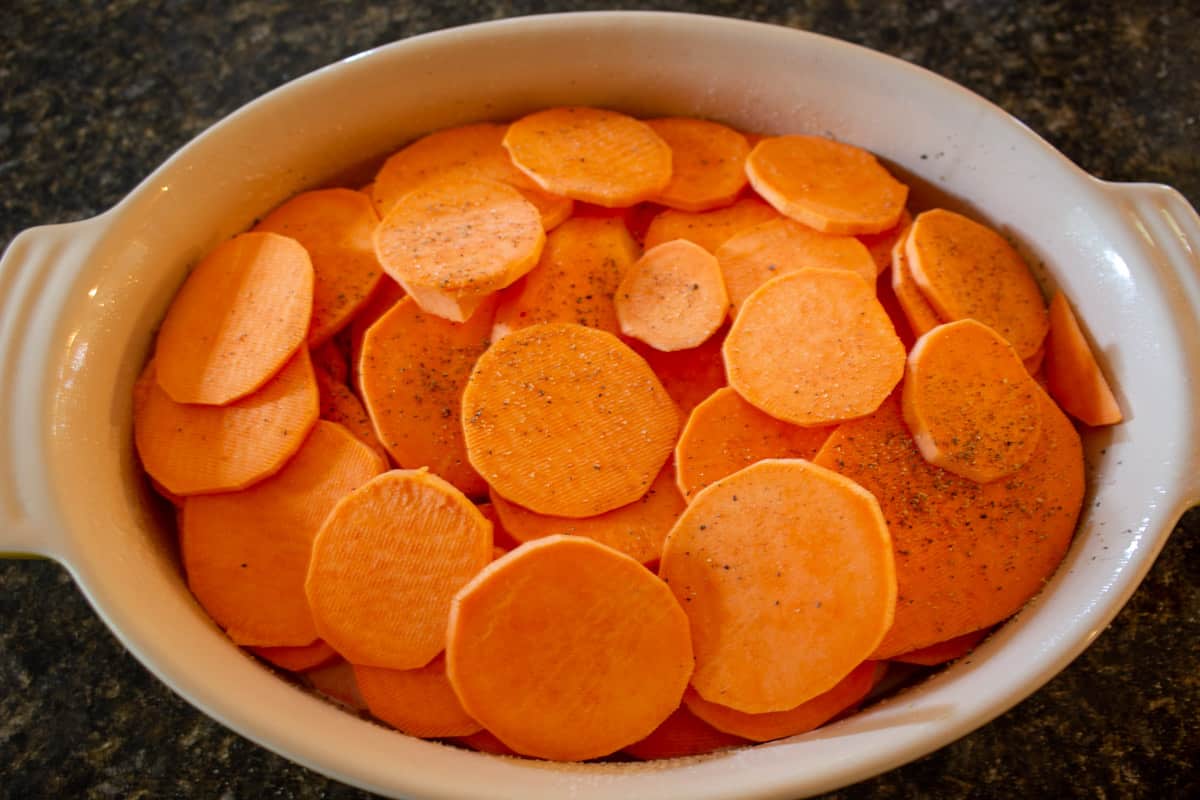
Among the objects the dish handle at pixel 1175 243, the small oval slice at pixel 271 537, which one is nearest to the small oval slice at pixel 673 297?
the small oval slice at pixel 271 537

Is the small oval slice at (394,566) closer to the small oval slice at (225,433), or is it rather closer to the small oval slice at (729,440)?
the small oval slice at (225,433)

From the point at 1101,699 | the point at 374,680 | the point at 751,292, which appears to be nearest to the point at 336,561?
the point at 374,680

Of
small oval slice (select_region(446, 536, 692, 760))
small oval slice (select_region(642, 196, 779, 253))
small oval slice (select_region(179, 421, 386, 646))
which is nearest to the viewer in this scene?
small oval slice (select_region(446, 536, 692, 760))

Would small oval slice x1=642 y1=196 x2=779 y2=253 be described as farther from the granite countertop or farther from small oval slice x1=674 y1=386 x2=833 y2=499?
the granite countertop

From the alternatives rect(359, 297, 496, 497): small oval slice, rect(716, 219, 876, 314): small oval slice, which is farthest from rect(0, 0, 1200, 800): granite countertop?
rect(716, 219, 876, 314): small oval slice

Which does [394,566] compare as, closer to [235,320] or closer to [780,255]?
[235,320]

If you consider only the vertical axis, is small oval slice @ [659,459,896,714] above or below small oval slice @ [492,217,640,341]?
below
